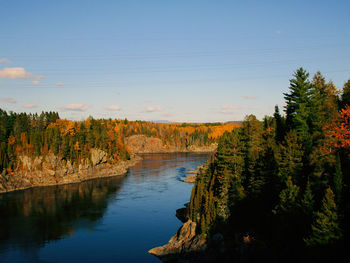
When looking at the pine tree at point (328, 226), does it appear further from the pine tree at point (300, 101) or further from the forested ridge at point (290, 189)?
the pine tree at point (300, 101)

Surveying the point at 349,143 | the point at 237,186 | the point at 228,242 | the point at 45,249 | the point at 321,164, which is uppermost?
the point at 349,143

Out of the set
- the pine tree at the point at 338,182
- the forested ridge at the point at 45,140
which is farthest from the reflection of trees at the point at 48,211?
the pine tree at the point at 338,182

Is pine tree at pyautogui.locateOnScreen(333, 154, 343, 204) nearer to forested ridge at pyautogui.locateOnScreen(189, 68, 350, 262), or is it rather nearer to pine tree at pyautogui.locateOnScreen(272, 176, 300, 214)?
forested ridge at pyautogui.locateOnScreen(189, 68, 350, 262)

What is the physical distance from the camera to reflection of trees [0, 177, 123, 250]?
47875 mm

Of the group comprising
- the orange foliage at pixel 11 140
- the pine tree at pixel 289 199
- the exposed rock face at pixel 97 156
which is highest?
the orange foliage at pixel 11 140

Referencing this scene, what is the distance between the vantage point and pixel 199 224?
43.8 metres

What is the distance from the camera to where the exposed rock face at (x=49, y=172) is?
83.1 m

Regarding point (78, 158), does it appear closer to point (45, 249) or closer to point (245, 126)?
point (45, 249)

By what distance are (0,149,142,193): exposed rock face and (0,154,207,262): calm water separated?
19.1 ft

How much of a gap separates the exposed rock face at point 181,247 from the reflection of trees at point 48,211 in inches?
678

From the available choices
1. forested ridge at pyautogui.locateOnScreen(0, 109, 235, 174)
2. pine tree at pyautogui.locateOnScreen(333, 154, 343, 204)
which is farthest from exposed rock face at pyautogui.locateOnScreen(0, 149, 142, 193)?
pine tree at pyautogui.locateOnScreen(333, 154, 343, 204)

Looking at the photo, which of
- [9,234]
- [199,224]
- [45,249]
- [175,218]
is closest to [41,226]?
[9,234]

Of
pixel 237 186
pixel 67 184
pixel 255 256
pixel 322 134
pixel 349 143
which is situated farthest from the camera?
pixel 67 184

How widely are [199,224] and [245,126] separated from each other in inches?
698
